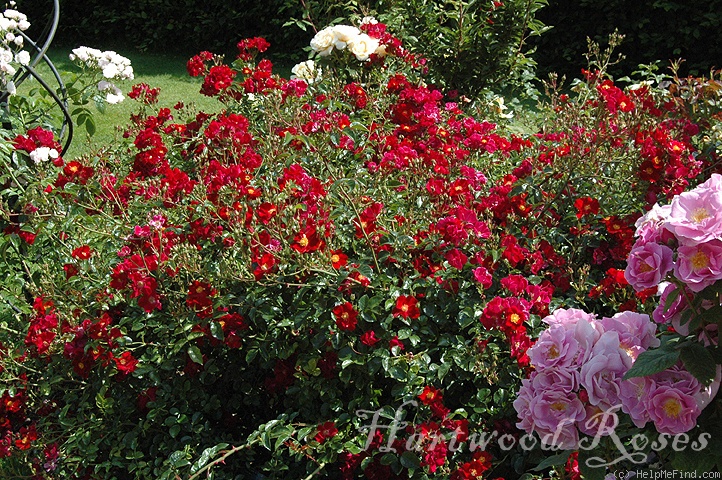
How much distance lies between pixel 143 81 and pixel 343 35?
4.78m

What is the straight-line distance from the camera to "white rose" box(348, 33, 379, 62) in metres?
3.11

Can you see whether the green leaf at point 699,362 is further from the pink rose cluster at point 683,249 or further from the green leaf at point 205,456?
the green leaf at point 205,456

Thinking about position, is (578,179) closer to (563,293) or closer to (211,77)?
(563,293)

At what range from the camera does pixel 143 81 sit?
737 centimetres

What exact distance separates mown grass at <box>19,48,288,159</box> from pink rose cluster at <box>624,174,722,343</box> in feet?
14.2

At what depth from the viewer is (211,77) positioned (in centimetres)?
296

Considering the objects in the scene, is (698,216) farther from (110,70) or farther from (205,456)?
(110,70)

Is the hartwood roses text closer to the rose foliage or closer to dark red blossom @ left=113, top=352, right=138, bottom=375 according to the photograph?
the rose foliage

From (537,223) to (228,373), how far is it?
3.14ft

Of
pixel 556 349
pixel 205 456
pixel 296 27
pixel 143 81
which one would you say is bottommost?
pixel 143 81

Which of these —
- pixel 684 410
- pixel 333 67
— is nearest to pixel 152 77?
pixel 333 67

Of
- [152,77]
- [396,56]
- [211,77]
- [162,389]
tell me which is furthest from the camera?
[152,77]

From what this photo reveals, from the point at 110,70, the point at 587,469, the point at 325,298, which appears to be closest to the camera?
the point at 587,469

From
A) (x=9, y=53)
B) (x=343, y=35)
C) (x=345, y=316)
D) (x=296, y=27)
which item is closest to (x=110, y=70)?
(x=9, y=53)
